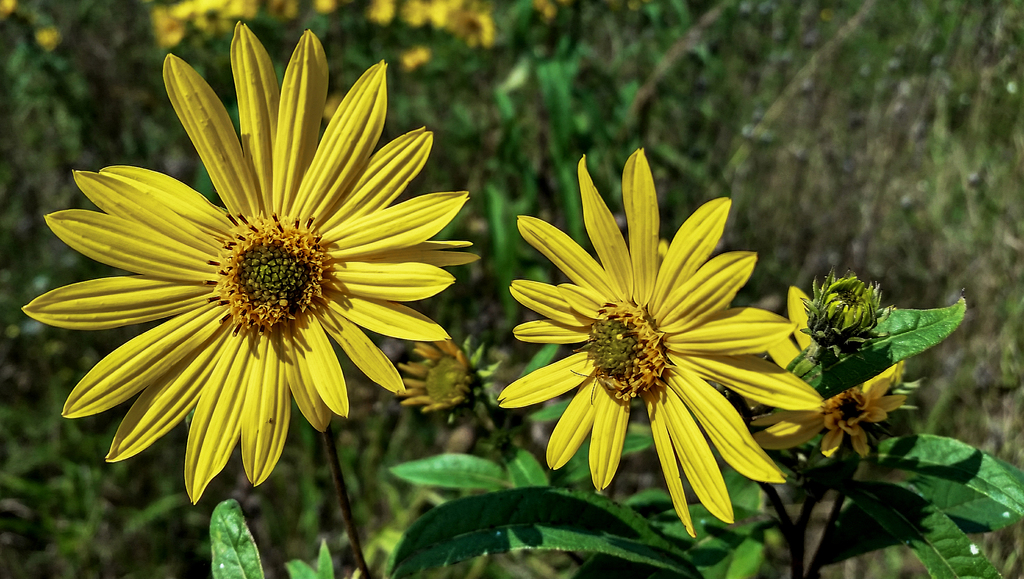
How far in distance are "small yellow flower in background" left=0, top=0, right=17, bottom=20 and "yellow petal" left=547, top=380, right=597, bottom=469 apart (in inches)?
183

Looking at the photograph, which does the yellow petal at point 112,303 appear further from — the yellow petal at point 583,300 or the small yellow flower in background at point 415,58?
the small yellow flower in background at point 415,58

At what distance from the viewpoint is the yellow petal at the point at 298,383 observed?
4.18 feet

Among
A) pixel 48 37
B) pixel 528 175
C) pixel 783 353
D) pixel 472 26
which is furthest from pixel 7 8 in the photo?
pixel 783 353

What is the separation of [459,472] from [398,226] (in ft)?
2.47

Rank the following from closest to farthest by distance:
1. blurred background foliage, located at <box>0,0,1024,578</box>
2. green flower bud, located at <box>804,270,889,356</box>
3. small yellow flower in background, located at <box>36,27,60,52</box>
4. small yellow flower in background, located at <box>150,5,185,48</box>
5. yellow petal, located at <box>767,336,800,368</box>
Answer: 1. green flower bud, located at <box>804,270,889,356</box>
2. yellow petal, located at <box>767,336,800,368</box>
3. blurred background foliage, located at <box>0,0,1024,578</box>
4. small yellow flower in background, located at <box>150,5,185,48</box>
5. small yellow flower in background, located at <box>36,27,60,52</box>

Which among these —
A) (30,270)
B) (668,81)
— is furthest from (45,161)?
(668,81)

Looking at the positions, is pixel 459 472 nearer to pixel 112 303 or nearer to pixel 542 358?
pixel 542 358

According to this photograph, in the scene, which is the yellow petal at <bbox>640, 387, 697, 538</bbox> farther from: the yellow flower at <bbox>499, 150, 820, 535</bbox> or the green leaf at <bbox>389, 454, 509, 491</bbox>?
the green leaf at <bbox>389, 454, 509, 491</bbox>

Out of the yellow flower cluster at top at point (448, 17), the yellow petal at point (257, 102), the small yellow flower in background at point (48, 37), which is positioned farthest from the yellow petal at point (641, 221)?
the small yellow flower in background at point (48, 37)

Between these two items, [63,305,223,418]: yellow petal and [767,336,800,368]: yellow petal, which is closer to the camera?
[63,305,223,418]: yellow petal

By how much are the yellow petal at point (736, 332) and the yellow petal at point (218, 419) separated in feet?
3.00

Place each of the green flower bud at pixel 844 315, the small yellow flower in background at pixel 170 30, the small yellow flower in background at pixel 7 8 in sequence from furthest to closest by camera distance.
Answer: the small yellow flower in background at pixel 170 30
the small yellow flower in background at pixel 7 8
the green flower bud at pixel 844 315

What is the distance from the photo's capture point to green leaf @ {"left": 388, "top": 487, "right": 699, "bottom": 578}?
1299 mm

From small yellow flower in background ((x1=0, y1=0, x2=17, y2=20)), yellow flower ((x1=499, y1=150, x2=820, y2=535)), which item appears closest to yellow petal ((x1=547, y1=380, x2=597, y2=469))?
yellow flower ((x1=499, y1=150, x2=820, y2=535))
